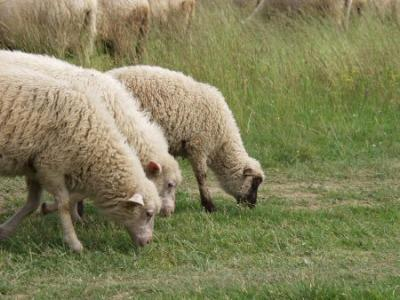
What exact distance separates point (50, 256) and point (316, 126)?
4920 millimetres

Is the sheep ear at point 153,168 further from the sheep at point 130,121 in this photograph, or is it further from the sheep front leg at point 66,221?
the sheep front leg at point 66,221

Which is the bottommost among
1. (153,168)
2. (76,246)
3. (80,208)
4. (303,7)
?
(80,208)

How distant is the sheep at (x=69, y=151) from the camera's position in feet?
23.2

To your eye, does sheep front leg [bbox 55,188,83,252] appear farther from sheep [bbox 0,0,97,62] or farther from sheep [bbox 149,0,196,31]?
sheep [bbox 149,0,196,31]

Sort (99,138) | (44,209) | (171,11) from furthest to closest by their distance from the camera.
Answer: (171,11) < (44,209) < (99,138)

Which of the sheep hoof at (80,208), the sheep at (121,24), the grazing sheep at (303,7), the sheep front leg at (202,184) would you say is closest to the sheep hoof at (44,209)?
the sheep hoof at (80,208)

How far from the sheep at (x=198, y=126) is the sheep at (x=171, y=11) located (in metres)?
5.40

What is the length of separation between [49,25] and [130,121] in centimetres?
499

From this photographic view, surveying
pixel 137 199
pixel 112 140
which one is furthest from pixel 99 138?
pixel 137 199

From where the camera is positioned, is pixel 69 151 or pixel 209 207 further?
pixel 209 207

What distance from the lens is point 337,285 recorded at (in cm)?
622

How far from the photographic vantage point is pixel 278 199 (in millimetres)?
9141

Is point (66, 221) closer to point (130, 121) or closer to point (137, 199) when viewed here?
point (137, 199)

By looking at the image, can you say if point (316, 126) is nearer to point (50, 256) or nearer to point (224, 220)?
point (224, 220)
